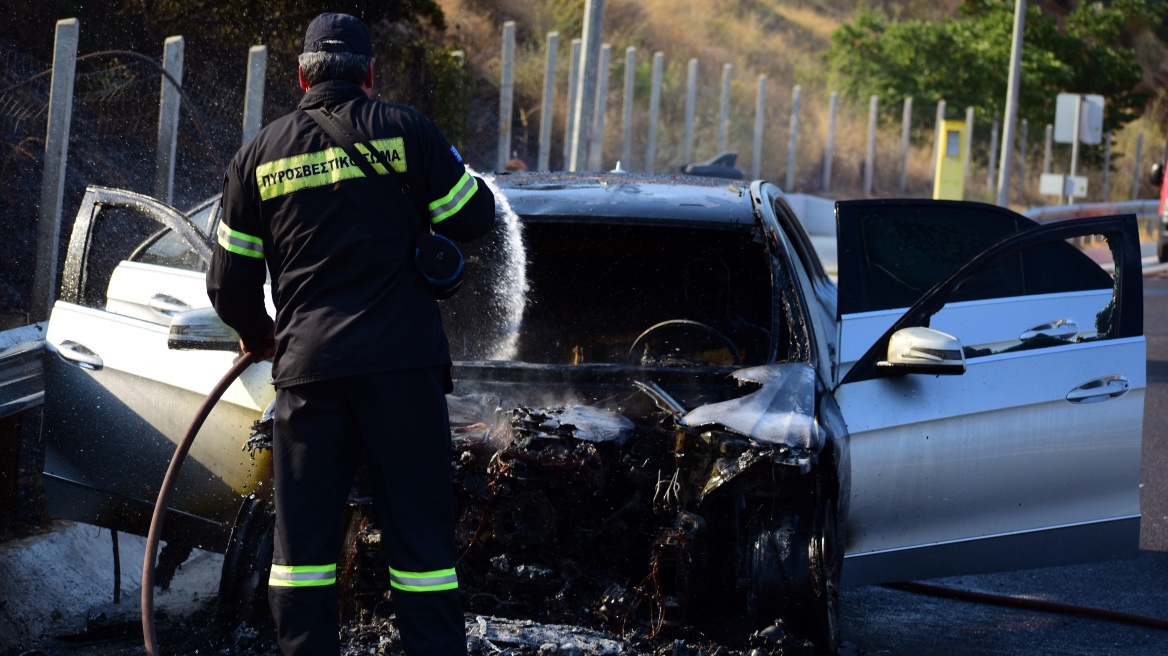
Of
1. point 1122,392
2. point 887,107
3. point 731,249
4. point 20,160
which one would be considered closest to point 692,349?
point 731,249

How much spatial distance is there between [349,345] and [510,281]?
2.03 meters

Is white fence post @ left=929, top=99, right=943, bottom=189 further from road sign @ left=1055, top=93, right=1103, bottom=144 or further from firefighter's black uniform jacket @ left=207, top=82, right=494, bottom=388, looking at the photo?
firefighter's black uniform jacket @ left=207, top=82, right=494, bottom=388

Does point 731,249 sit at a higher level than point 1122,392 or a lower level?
higher

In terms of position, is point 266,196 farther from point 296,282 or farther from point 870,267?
point 870,267

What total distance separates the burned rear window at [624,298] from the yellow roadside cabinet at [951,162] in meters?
18.2

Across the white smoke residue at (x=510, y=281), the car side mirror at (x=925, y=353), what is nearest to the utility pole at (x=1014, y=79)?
the white smoke residue at (x=510, y=281)

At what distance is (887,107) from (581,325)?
31.5m

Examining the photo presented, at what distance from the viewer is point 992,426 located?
167 inches

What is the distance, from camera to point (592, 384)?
4.19 metres

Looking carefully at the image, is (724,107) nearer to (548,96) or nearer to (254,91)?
(548,96)

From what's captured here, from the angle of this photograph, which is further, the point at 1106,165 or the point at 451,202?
the point at 1106,165

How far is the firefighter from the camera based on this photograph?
9.96 ft

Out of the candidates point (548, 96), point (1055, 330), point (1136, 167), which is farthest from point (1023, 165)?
point (1055, 330)

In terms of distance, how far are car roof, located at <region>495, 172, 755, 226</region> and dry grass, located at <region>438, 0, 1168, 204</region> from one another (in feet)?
39.4
